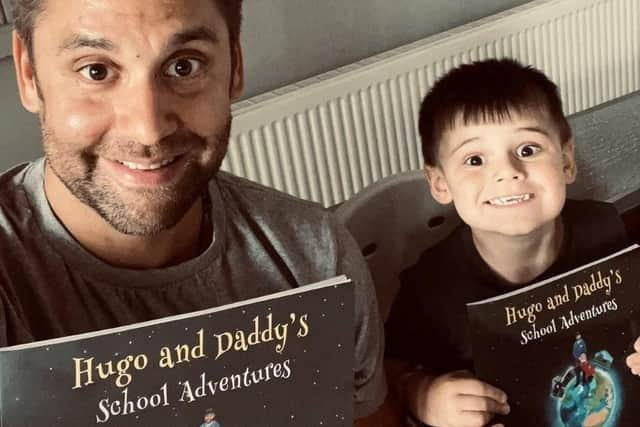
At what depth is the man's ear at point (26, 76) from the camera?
80 centimetres

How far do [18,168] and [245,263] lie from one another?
10.9 inches

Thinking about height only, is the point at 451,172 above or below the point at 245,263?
above

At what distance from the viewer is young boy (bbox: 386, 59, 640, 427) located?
3.47ft

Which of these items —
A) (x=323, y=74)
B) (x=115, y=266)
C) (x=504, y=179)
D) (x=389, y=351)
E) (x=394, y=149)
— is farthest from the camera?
(x=394, y=149)

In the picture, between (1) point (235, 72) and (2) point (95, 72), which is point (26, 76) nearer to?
(2) point (95, 72)

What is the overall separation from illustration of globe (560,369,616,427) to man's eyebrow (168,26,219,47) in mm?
581

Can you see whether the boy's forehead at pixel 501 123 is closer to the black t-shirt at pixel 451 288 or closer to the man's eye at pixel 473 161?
the man's eye at pixel 473 161

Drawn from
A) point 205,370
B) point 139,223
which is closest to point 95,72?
point 139,223

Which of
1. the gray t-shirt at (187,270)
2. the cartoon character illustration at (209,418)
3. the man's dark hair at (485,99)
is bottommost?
the cartoon character illustration at (209,418)

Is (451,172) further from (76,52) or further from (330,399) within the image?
(76,52)

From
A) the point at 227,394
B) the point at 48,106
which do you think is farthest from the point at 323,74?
the point at 227,394

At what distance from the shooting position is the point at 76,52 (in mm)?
743

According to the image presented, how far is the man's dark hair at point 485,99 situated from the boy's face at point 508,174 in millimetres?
16

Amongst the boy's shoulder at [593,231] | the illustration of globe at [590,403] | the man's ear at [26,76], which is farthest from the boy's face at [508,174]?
the man's ear at [26,76]
